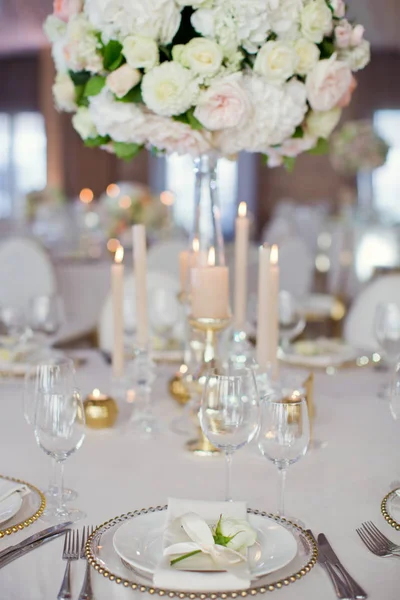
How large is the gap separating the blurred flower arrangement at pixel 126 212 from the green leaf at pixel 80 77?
4094 mm

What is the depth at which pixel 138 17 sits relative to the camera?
5.28 feet

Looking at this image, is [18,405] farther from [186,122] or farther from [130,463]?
[186,122]

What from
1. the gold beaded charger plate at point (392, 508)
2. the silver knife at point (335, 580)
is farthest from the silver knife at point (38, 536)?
the gold beaded charger plate at point (392, 508)

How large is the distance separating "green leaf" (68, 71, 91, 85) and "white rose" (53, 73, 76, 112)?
3cm

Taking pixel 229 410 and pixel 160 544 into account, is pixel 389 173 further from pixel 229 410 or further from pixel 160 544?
pixel 160 544

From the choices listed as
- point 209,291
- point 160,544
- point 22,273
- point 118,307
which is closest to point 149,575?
point 160,544

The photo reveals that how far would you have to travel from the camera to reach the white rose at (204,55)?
1.61 metres

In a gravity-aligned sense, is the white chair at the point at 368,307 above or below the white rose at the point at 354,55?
below

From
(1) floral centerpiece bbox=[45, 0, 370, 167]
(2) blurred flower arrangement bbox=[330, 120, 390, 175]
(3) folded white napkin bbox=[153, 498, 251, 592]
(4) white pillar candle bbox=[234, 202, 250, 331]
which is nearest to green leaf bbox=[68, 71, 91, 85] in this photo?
(1) floral centerpiece bbox=[45, 0, 370, 167]

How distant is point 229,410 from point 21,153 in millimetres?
12802

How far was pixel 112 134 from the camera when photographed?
1749 mm

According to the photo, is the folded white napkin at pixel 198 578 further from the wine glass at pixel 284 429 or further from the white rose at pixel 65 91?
the white rose at pixel 65 91

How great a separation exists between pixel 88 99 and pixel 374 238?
5741 mm

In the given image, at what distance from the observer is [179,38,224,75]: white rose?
1607 mm
